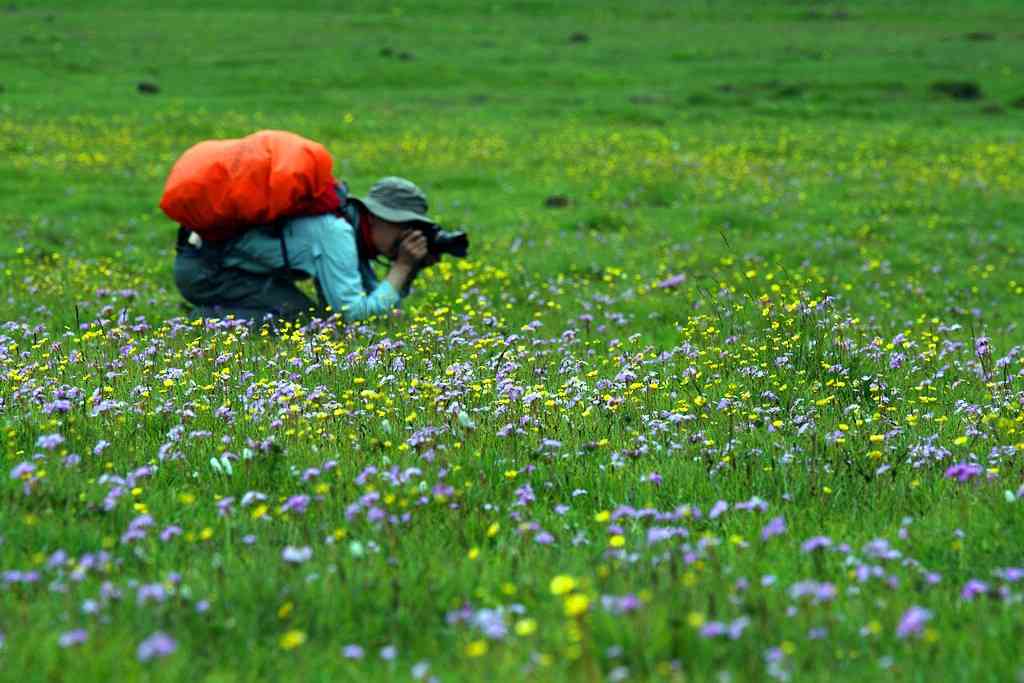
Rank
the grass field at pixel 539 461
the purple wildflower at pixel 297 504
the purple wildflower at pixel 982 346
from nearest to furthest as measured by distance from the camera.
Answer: the grass field at pixel 539 461 < the purple wildflower at pixel 297 504 < the purple wildflower at pixel 982 346

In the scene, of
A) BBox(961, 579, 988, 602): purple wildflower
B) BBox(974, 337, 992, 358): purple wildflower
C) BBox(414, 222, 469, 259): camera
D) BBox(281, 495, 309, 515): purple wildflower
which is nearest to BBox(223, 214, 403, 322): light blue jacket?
BBox(414, 222, 469, 259): camera

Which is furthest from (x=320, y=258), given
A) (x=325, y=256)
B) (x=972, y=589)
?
(x=972, y=589)

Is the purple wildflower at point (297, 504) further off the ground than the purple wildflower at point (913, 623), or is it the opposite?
the purple wildflower at point (913, 623)

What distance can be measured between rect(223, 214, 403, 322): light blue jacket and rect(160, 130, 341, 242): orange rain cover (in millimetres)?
291

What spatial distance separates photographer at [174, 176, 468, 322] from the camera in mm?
9172

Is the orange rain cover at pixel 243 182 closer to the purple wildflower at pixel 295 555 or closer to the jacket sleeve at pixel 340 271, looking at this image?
the jacket sleeve at pixel 340 271

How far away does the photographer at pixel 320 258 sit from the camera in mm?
9172

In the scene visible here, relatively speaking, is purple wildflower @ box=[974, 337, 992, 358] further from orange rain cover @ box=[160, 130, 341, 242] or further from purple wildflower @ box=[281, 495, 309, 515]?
orange rain cover @ box=[160, 130, 341, 242]

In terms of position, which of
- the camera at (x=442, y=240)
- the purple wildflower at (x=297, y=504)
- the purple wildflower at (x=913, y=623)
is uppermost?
the purple wildflower at (x=913, y=623)

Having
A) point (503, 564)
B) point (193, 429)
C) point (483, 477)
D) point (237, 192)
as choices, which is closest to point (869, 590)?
point (503, 564)

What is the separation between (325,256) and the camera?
916 cm

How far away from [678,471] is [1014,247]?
13.0 m

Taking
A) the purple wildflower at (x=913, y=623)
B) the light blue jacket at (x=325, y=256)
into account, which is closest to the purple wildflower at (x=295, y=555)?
the purple wildflower at (x=913, y=623)

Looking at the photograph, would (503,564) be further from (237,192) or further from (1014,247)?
(1014,247)
